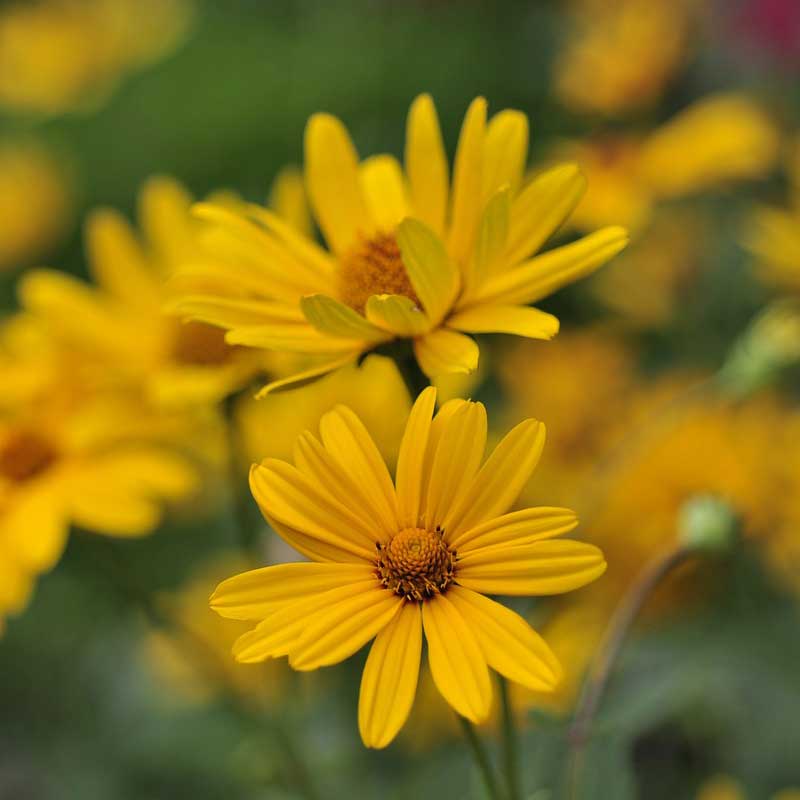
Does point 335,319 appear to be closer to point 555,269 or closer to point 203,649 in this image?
point 555,269

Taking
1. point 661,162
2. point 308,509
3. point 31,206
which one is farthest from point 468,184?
point 31,206

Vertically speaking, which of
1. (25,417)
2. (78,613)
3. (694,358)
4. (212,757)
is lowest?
(212,757)

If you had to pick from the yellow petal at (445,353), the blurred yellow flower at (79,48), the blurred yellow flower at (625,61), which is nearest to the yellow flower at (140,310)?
the yellow petal at (445,353)

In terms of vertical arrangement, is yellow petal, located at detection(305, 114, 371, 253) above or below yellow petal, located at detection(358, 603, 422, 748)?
above

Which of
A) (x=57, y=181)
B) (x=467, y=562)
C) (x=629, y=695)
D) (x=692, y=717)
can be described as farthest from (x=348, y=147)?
(x=57, y=181)

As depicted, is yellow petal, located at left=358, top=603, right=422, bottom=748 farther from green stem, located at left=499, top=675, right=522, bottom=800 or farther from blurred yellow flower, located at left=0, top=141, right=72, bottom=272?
blurred yellow flower, located at left=0, top=141, right=72, bottom=272

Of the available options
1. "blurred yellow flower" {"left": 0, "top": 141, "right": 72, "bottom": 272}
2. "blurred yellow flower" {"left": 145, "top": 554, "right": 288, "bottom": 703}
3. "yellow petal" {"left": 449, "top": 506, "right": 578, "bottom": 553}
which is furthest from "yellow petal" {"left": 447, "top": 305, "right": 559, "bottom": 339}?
"blurred yellow flower" {"left": 0, "top": 141, "right": 72, "bottom": 272}

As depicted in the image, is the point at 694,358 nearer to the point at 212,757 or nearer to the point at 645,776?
the point at 645,776
